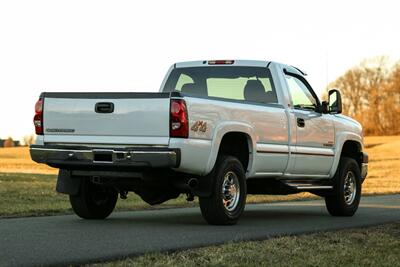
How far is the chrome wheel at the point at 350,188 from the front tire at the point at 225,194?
10.4 feet

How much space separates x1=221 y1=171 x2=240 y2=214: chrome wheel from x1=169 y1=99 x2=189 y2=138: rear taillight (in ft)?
3.68

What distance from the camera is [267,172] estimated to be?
11.1 m

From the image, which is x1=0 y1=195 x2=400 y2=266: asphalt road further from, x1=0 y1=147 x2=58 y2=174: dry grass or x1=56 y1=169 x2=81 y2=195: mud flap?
x1=0 y1=147 x2=58 y2=174: dry grass

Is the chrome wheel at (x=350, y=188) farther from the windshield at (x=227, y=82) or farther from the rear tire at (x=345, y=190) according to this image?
the windshield at (x=227, y=82)

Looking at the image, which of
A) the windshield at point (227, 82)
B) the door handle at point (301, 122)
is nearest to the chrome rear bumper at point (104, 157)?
the windshield at point (227, 82)

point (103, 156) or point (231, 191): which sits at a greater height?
point (103, 156)

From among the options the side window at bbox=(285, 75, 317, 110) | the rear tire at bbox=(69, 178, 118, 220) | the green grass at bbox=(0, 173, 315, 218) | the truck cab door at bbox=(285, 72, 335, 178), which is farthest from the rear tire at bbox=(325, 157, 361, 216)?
the rear tire at bbox=(69, 178, 118, 220)

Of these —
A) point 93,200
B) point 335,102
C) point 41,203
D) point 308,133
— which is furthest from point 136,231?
point 41,203

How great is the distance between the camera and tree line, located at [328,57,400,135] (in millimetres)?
95938

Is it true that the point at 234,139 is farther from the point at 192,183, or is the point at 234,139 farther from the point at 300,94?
the point at 300,94

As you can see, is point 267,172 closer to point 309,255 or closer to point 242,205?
point 242,205

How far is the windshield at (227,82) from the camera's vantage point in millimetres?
11633

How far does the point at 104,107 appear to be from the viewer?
9.69 metres

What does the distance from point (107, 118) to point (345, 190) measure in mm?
5002
